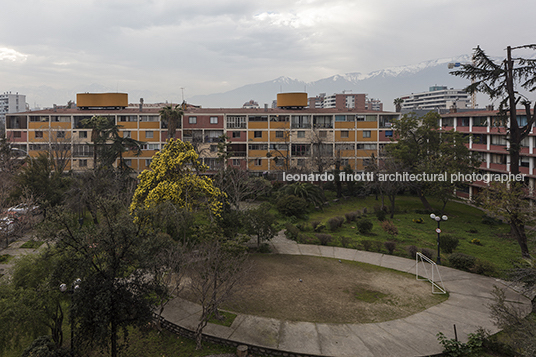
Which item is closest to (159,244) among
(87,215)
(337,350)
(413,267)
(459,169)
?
(337,350)

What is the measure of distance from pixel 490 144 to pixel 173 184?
42.4 metres

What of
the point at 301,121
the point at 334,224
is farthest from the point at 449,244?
the point at 301,121

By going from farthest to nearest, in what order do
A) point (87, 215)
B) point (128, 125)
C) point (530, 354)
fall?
1. point (128, 125)
2. point (87, 215)
3. point (530, 354)

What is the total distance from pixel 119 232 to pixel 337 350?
29.4ft

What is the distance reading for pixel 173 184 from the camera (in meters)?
21.5

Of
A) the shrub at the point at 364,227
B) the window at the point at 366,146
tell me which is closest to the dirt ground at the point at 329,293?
the shrub at the point at 364,227

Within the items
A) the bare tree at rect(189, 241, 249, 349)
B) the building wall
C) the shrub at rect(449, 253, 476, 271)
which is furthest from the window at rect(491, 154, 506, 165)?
the bare tree at rect(189, 241, 249, 349)

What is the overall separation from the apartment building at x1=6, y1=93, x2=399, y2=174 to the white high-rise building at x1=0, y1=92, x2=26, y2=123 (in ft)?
479

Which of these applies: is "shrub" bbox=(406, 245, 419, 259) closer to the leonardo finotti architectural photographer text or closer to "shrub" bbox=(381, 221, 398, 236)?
"shrub" bbox=(381, 221, 398, 236)

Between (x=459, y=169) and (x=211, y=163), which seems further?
(x=211, y=163)

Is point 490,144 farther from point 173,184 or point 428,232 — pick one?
point 173,184

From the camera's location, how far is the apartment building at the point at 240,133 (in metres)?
51.6

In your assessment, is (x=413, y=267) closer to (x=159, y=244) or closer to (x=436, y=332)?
A: (x=436, y=332)

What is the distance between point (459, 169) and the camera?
3628 centimetres
